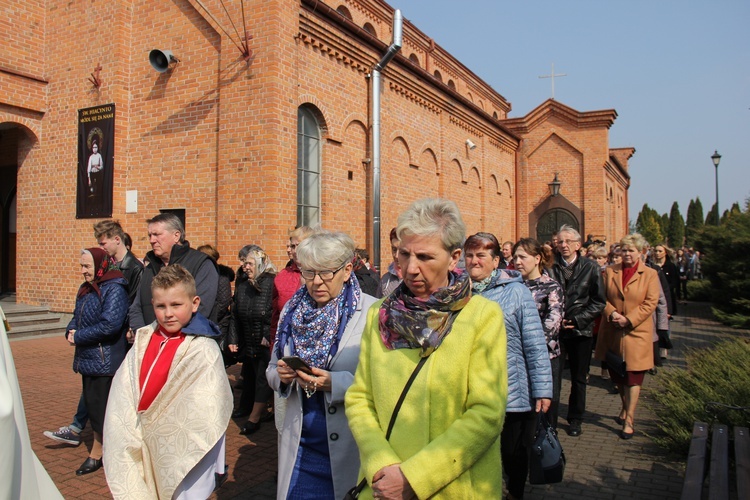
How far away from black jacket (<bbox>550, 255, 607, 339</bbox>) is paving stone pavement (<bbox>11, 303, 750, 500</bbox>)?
3.98ft

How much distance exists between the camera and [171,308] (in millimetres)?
3586

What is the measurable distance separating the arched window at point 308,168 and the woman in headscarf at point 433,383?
9532 mm

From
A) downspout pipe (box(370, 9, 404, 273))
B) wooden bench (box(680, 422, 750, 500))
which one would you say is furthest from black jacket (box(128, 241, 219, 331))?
downspout pipe (box(370, 9, 404, 273))

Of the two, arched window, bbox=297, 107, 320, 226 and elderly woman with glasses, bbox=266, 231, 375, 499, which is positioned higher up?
arched window, bbox=297, 107, 320, 226

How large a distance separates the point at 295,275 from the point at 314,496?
3.18 m

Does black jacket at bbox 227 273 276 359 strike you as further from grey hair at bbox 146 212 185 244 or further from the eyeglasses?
the eyeglasses

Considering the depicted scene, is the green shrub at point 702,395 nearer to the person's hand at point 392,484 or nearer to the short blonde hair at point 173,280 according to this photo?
the person's hand at point 392,484

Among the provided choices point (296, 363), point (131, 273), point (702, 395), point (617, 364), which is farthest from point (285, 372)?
point (702, 395)

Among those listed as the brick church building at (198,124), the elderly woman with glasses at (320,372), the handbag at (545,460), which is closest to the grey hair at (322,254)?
the elderly woman with glasses at (320,372)

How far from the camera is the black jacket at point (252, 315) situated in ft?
21.6

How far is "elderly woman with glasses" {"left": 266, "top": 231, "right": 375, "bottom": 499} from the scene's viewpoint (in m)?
2.94

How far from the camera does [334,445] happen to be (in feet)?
9.66

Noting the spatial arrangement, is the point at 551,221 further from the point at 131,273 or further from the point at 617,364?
the point at 131,273

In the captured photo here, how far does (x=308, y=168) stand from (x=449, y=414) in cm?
1046
